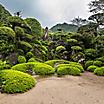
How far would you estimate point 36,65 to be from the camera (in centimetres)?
1385

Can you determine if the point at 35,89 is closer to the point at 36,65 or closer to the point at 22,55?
the point at 36,65

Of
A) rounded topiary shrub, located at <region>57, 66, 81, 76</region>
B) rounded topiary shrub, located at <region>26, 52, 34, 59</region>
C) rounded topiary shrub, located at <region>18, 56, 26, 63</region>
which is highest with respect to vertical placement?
rounded topiary shrub, located at <region>26, 52, 34, 59</region>

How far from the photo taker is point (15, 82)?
33.1ft

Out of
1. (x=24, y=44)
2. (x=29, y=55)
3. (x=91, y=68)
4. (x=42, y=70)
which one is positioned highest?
(x=24, y=44)

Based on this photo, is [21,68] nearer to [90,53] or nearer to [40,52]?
[40,52]

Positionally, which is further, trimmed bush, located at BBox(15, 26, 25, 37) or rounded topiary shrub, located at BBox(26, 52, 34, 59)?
trimmed bush, located at BBox(15, 26, 25, 37)

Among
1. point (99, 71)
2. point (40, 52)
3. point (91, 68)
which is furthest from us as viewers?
point (40, 52)

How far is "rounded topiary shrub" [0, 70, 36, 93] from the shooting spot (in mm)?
9891

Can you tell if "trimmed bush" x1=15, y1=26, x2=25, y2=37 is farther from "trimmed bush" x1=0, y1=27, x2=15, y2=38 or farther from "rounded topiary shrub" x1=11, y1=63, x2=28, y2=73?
"rounded topiary shrub" x1=11, y1=63, x2=28, y2=73

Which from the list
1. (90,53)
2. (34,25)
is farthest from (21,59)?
(34,25)

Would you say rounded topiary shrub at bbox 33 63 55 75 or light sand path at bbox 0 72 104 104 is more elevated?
rounded topiary shrub at bbox 33 63 55 75

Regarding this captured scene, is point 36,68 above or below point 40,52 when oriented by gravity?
below

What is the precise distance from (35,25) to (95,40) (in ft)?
19.1

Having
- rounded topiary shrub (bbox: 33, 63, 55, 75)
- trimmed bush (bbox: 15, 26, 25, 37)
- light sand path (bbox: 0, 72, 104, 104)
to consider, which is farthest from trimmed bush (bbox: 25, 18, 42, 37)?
light sand path (bbox: 0, 72, 104, 104)
